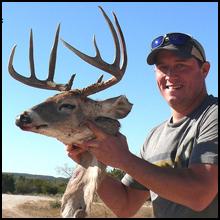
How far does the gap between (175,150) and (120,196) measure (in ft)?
3.38

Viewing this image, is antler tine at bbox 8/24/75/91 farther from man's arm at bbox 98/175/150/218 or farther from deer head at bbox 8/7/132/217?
man's arm at bbox 98/175/150/218

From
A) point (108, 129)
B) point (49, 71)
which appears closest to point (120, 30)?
point (49, 71)

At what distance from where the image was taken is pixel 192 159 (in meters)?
3.98

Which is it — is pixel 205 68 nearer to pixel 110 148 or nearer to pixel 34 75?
pixel 110 148

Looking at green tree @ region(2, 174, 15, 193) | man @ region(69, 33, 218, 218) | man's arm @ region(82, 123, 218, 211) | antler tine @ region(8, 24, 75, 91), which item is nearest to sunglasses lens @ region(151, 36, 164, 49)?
man @ region(69, 33, 218, 218)

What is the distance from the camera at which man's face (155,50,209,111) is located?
459 centimetres

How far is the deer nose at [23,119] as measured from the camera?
4605 mm

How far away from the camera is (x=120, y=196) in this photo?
514 cm

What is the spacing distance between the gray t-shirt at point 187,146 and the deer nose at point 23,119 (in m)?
1.22

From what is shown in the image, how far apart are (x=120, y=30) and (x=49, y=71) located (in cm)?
99

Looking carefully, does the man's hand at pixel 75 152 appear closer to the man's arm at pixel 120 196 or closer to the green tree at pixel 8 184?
the man's arm at pixel 120 196

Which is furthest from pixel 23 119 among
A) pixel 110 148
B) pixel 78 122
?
pixel 110 148

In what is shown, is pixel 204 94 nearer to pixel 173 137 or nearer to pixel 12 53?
pixel 173 137

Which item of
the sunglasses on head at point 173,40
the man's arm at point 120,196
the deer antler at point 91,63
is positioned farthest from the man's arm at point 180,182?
the deer antler at point 91,63
